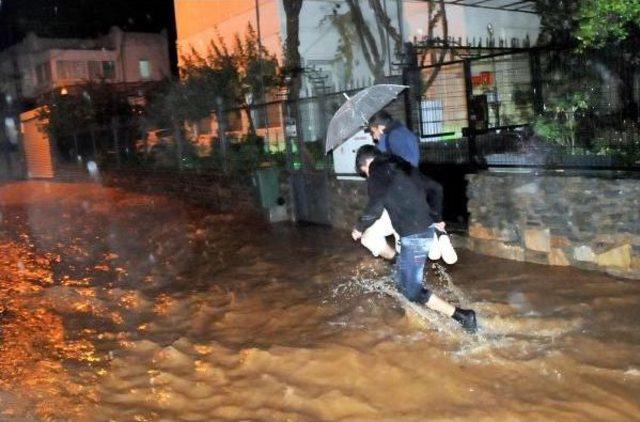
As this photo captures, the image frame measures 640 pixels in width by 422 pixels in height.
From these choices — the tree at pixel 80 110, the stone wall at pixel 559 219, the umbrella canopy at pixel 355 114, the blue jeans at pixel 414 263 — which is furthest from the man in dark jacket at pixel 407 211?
the tree at pixel 80 110

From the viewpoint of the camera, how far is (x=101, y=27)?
37.1 m

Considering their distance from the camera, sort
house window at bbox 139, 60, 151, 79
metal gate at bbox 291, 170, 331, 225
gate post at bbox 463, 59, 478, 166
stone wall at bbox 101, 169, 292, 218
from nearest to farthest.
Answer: gate post at bbox 463, 59, 478, 166, metal gate at bbox 291, 170, 331, 225, stone wall at bbox 101, 169, 292, 218, house window at bbox 139, 60, 151, 79

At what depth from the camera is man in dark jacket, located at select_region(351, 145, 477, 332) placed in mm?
5098

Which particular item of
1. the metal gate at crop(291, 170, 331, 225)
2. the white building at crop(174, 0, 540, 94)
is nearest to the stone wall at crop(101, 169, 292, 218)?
the metal gate at crop(291, 170, 331, 225)

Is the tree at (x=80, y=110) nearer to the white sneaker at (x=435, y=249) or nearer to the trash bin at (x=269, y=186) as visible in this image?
the trash bin at (x=269, y=186)

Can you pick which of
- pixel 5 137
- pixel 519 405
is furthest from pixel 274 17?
pixel 5 137

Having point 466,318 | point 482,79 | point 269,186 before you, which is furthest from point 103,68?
point 466,318

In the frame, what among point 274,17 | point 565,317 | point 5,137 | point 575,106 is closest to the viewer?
point 565,317

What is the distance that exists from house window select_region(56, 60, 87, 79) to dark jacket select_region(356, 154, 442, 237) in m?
34.1

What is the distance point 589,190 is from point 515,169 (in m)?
1.12

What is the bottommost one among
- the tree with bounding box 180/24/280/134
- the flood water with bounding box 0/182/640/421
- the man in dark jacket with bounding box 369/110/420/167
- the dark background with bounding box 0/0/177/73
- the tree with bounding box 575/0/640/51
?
the flood water with bounding box 0/182/640/421

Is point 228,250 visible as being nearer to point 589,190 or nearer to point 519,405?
point 589,190

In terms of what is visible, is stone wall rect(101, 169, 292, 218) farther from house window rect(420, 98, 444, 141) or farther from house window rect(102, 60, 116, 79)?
house window rect(102, 60, 116, 79)

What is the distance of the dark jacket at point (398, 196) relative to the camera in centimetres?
509
